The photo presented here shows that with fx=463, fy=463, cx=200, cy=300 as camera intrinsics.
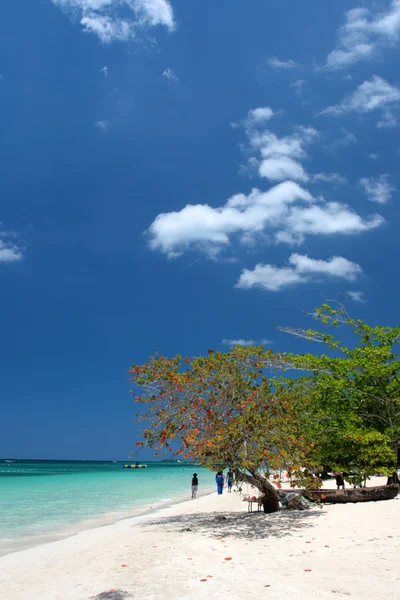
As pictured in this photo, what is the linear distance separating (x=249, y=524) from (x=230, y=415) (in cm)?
320

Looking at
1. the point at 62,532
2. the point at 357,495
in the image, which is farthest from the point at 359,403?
the point at 62,532

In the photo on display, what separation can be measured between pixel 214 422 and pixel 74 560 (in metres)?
4.78

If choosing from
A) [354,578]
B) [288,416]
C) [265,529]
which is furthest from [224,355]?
[354,578]

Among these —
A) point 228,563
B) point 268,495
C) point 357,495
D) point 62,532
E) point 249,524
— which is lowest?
point 62,532

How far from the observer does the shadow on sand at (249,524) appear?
11938 millimetres

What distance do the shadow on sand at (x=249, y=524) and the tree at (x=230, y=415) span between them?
1025 mm

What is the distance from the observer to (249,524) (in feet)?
43.8

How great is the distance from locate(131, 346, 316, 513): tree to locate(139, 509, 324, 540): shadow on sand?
1025mm

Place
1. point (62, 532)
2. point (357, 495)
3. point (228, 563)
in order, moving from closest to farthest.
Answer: point (228, 563), point (357, 495), point (62, 532)

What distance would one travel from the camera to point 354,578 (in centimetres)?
720

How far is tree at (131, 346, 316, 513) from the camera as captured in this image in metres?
12.4

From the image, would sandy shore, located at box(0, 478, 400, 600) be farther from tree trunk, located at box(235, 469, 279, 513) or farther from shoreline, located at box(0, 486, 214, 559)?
shoreline, located at box(0, 486, 214, 559)

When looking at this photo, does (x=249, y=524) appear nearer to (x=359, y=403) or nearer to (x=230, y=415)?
(x=230, y=415)

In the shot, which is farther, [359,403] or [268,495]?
[359,403]
